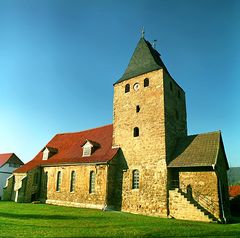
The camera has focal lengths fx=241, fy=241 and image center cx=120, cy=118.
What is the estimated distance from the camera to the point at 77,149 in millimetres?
29906

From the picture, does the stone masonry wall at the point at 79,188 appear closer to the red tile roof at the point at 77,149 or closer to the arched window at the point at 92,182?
the arched window at the point at 92,182

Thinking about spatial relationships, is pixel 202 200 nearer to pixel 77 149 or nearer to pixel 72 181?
pixel 72 181

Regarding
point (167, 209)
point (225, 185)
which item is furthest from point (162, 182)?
point (225, 185)

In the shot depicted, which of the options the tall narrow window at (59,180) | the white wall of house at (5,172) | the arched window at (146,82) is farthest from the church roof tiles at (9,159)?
the arched window at (146,82)

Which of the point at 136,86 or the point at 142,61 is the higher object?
the point at 142,61

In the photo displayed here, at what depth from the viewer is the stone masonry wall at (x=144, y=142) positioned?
21.1 metres

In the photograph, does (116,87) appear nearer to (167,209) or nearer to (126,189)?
(126,189)

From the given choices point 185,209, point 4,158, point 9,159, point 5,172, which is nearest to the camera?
point 185,209

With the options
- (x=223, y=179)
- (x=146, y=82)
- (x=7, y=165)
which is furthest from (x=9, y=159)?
(x=223, y=179)

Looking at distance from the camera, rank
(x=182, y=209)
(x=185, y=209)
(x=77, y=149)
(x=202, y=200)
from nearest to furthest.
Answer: (x=185, y=209)
(x=182, y=209)
(x=202, y=200)
(x=77, y=149)

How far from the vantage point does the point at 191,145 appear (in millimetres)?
22406

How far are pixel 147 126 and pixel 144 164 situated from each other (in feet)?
12.0

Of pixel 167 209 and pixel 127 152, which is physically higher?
pixel 127 152

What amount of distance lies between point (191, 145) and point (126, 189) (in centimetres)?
742
